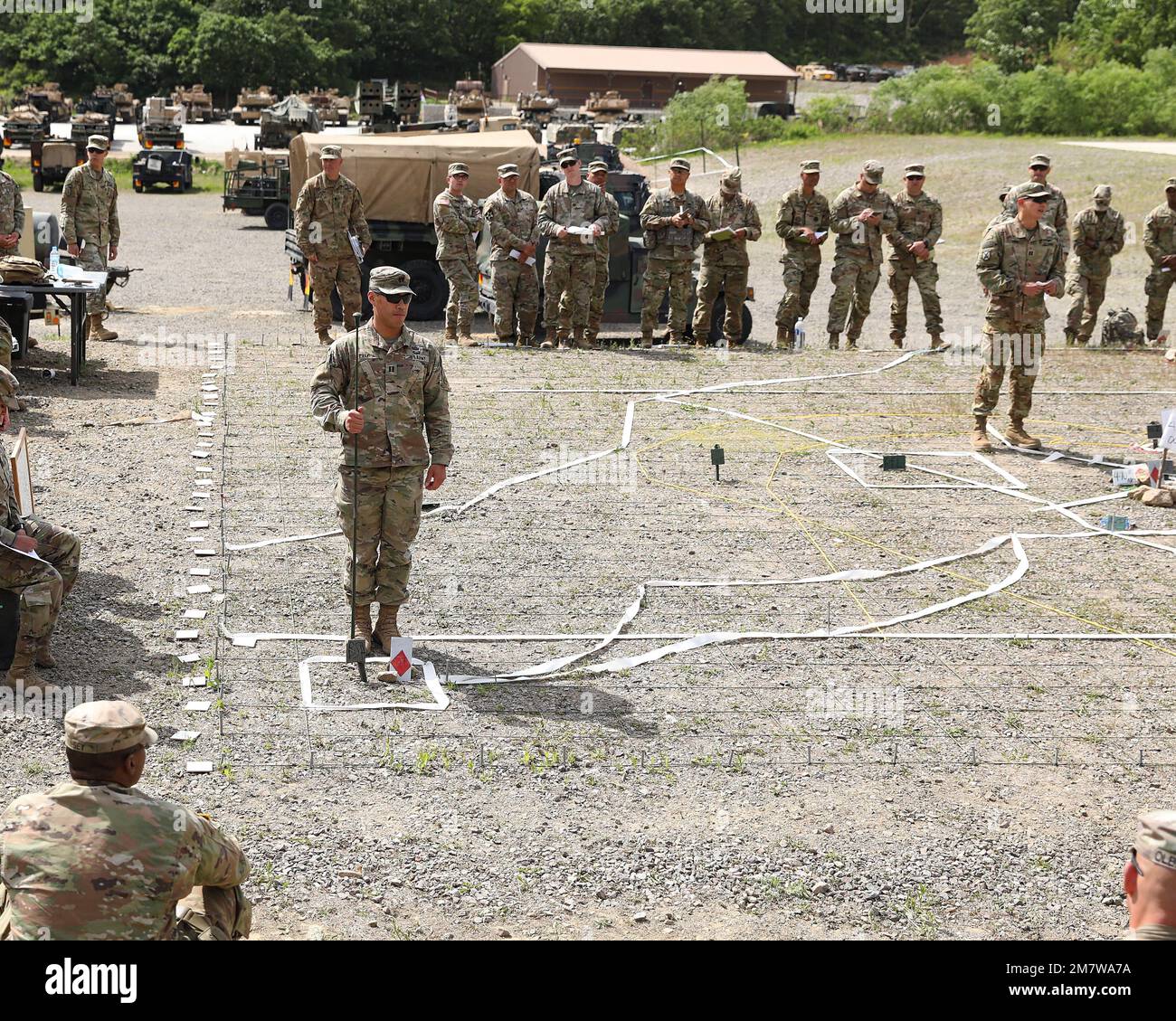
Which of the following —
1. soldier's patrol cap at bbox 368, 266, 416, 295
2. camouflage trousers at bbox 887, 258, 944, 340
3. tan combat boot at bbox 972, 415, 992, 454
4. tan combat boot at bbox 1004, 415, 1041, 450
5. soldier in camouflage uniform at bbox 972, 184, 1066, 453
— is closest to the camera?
soldier's patrol cap at bbox 368, 266, 416, 295

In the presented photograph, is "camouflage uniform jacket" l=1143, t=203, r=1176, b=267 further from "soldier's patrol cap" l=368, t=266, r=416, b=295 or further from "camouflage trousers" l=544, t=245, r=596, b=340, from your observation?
"soldier's patrol cap" l=368, t=266, r=416, b=295

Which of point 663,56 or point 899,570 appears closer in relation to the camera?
point 899,570

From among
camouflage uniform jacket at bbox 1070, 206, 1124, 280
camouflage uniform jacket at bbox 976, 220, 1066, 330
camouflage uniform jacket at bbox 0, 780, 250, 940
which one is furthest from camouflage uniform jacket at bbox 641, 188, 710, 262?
camouflage uniform jacket at bbox 0, 780, 250, 940

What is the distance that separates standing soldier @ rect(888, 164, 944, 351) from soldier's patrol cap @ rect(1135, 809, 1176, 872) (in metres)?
12.3

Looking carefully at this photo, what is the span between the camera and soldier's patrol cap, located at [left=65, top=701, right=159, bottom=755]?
163 inches

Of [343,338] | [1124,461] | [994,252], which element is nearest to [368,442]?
[343,338]

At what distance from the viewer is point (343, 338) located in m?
7.60

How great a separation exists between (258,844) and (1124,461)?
323 inches

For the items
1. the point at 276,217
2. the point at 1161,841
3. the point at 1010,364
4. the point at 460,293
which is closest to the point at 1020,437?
the point at 1010,364

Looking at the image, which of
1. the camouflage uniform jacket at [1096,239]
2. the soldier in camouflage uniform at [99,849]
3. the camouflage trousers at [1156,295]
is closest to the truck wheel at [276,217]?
the camouflage uniform jacket at [1096,239]

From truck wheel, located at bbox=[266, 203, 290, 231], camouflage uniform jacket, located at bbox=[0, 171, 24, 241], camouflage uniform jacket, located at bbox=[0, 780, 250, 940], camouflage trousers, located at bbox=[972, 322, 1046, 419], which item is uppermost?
camouflage uniform jacket, located at bbox=[0, 171, 24, 241]

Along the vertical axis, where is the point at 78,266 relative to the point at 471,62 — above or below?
below

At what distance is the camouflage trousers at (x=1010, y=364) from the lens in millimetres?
11727

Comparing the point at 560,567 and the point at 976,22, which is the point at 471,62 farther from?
the point at 560,567
